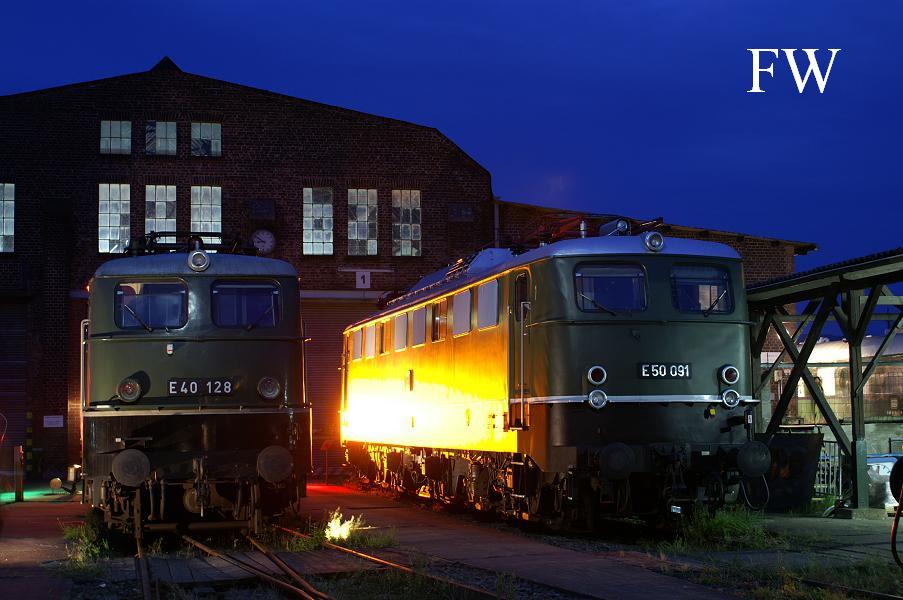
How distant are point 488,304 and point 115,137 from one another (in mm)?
17259

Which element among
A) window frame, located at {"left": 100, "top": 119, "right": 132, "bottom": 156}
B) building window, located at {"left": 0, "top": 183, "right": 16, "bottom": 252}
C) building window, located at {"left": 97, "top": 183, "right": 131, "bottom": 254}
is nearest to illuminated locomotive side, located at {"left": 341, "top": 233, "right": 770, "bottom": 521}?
building window, located at {"left": 97, "top": 183, "right": 131, "bottom": 254}

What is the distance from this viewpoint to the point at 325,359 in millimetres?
30094

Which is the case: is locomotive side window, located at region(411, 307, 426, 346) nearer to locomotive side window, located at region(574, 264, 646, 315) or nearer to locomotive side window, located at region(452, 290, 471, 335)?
locomotive side window, located at region(452, 290, 471, 335)

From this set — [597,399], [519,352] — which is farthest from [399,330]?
[597,399]

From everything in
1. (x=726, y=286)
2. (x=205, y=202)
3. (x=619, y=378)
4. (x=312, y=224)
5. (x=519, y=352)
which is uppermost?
(x=205, y=202)

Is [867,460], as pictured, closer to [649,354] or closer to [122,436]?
[649,354]

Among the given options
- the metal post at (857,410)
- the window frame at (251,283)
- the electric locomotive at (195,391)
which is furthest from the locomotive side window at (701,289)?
the window frame at (251,283)

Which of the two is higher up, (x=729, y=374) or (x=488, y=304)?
(x=488, y=304)

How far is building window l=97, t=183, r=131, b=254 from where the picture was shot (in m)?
29.3

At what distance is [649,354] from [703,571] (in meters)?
3.32

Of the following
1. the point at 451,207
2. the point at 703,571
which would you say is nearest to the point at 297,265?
the point at 451,207

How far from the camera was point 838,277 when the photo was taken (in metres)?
15.7

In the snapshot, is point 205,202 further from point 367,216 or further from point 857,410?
point 857,410

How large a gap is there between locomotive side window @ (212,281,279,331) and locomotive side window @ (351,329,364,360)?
907cm
